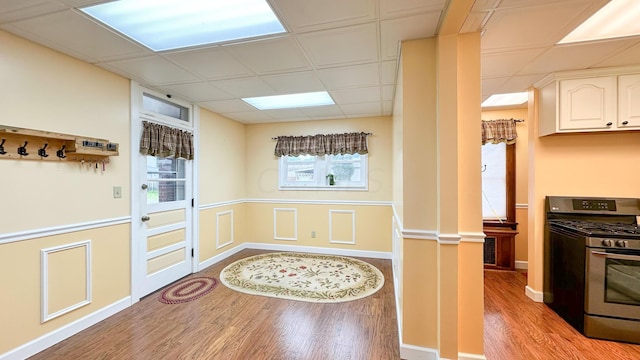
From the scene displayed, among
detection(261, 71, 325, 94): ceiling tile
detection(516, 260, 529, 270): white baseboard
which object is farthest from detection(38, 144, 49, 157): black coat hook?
detection(516, 260, 529, 270): white baseboard

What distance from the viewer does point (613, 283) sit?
2.15 metres

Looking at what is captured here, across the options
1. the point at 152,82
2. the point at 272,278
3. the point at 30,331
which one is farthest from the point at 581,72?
the point at 30,331

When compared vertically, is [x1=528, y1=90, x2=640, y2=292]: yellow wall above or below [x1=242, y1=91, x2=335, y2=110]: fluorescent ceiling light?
below

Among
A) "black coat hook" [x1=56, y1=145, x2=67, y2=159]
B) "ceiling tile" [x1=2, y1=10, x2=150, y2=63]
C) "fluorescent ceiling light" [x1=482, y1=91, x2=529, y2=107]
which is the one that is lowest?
"black coat hook" [x1=56, y1=145, x2=67, y2=159]

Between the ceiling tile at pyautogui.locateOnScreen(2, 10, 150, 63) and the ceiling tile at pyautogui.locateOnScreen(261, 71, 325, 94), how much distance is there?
3.71 ft

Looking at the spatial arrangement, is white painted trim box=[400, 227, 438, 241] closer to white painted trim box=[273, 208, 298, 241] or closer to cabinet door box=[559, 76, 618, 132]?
cabinet door box=[559, 76, 618, 132]

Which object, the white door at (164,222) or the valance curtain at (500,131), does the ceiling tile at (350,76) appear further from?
the white door at (164,222)

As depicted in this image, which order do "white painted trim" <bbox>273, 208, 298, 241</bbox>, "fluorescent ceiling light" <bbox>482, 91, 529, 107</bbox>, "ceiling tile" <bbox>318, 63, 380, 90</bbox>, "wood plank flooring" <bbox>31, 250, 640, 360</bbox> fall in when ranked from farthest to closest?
"white painted trim" <bbox>273, 208, 298, 241</bbox>
"fluorescent ceiling light" <bbox>482, 91, 529, 107</bbox>
"ceiling tile" <bbox>318, 63, 380, 90</bbox>
"wood plank flooring" <bbox>31, 250, 640, 360</bbox>

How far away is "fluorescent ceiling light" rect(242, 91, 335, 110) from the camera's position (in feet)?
11.3

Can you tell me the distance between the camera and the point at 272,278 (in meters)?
3.41

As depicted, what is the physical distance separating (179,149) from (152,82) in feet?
2.78

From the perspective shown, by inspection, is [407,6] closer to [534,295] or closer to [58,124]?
[58,124]

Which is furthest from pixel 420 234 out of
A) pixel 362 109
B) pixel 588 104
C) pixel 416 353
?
pixel 362 109

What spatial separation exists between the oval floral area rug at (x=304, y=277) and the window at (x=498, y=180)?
204 cm
